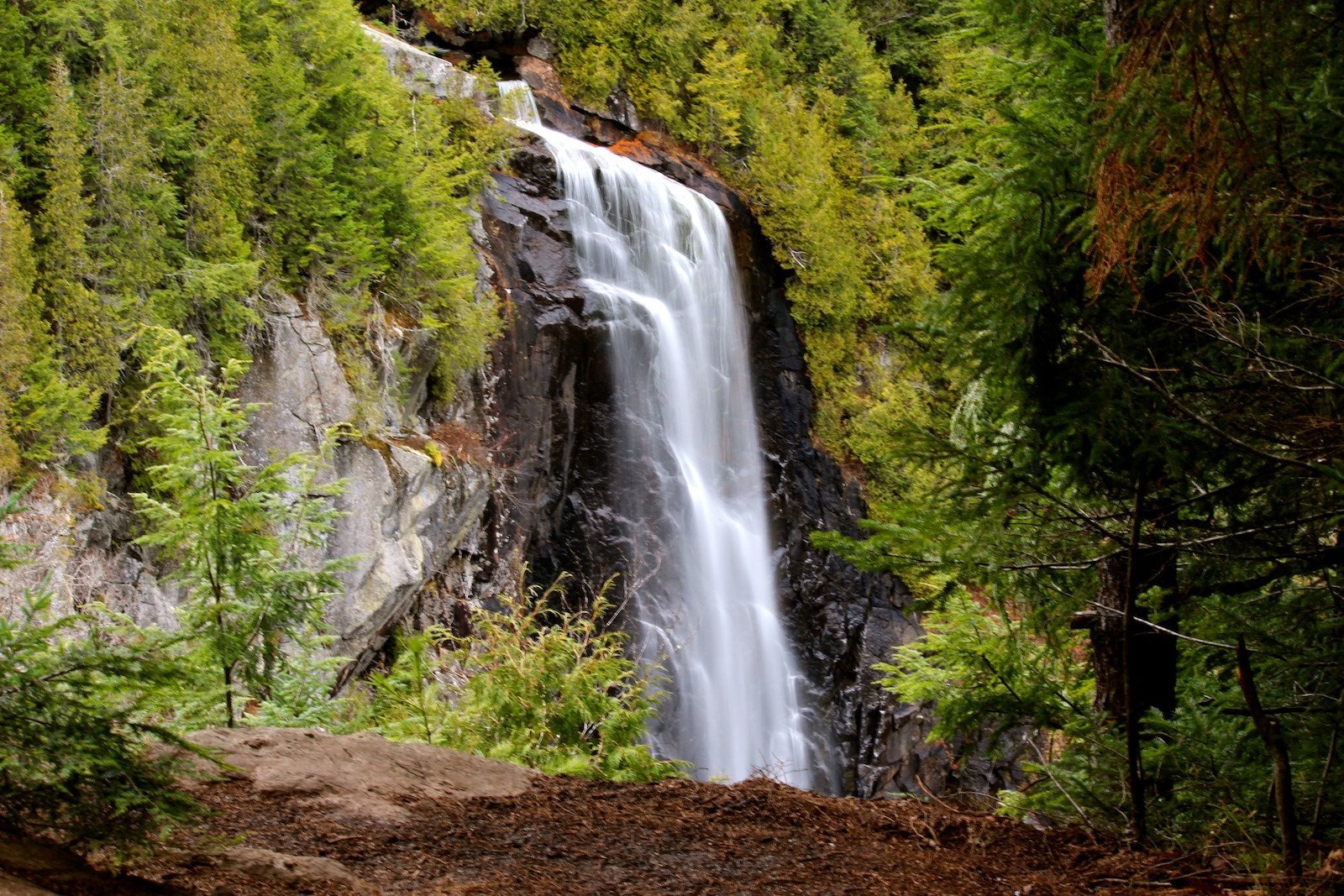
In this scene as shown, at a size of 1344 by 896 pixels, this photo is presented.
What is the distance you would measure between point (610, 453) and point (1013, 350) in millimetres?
12963

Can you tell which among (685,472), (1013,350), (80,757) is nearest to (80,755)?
(80,757)

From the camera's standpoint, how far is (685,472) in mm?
18359

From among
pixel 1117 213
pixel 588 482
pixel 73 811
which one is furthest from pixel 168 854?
pixel 588 482

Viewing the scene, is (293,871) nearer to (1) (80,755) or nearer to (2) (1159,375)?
(1) (80,755)

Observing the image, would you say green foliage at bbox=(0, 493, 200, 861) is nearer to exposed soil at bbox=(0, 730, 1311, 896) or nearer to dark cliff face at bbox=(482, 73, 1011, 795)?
exposed soil at bbox=(0, 730, 1311, 896)

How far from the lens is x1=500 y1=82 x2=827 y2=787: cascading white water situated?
1694 centimetres

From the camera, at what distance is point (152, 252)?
10023mm

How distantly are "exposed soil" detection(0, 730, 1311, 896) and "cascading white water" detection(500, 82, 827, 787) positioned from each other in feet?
37.4

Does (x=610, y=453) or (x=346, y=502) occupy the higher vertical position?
(x=610, y=453)

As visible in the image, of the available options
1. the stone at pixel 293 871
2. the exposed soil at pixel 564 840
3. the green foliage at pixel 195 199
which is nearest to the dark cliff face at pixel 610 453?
the green foliage at pixel 195 199

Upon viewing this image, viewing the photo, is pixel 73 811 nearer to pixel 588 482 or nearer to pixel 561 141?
pixel 588 482

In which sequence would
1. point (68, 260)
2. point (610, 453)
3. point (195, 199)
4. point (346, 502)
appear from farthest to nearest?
1. point (610, 453)
2. point (346, 502)
3. point (195, 199)
4. point (68, 260)

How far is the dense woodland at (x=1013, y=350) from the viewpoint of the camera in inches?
141

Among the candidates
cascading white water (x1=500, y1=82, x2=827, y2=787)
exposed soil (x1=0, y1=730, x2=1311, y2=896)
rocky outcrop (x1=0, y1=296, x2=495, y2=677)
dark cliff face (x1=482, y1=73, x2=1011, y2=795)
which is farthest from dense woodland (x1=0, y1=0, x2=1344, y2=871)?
cascading white water (x1=500, y1=82, x2=827, y2=787)
